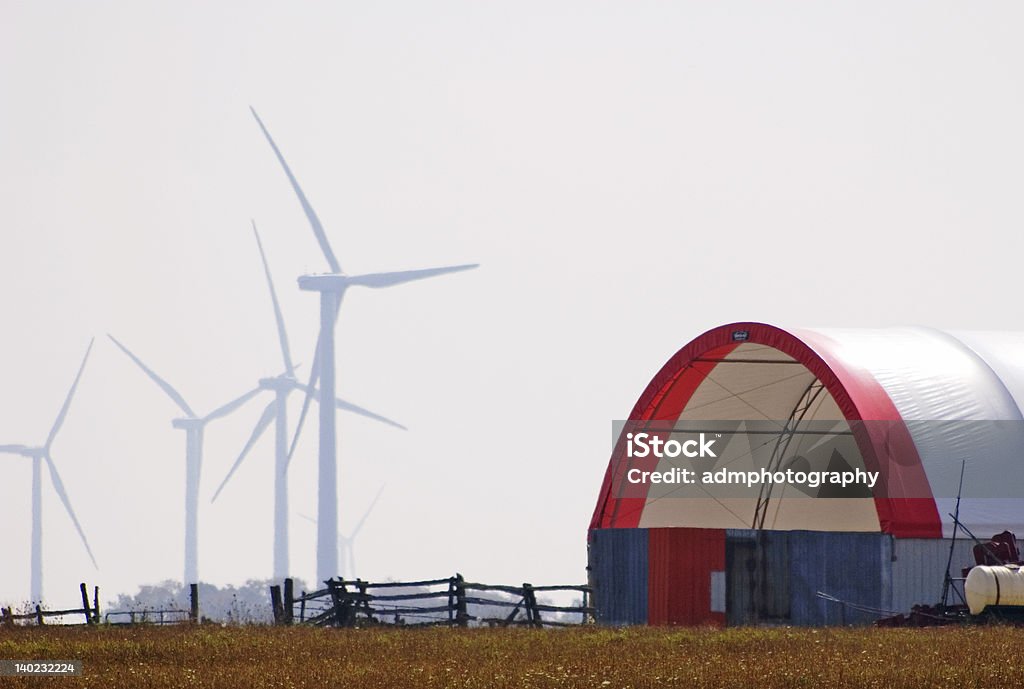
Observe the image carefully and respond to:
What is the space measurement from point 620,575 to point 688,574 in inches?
102

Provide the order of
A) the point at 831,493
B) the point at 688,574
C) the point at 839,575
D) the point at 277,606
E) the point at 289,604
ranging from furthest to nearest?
the point at 831,493 < the point at 277,606 < the point at 289,604 < the point at 688,574 < the point at 839,575

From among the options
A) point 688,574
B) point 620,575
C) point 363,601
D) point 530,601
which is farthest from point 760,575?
point 363,601

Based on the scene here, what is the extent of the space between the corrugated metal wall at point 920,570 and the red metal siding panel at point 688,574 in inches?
193

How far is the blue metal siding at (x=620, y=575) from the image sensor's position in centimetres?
5006

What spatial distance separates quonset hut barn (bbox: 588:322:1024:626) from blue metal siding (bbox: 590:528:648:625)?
48mm

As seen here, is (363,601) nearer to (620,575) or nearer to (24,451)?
(620,575)

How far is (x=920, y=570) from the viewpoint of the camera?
1780 inches

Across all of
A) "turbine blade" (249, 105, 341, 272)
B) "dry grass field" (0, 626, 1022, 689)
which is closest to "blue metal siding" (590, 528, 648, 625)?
"dry grass field" (0, 626, 1022, 689)

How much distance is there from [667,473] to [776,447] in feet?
10.3

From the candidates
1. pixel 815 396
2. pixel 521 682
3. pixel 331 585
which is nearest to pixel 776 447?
pixel 815 396

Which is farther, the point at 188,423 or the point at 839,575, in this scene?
the point at 188,423

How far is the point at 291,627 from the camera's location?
4575 cm

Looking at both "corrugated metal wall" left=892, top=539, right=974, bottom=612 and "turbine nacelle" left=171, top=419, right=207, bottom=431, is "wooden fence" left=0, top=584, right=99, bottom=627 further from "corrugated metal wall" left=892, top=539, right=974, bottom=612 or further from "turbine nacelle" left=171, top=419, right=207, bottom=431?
"turbine nacelle" left=171, top=419, right=207, bottom=431

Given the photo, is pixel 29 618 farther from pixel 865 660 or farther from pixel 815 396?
pixel 865 660
